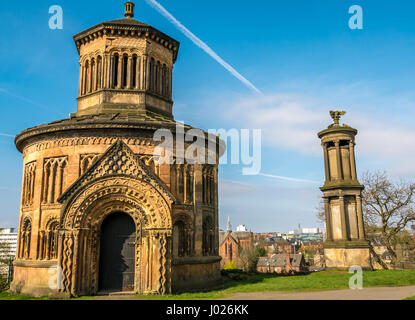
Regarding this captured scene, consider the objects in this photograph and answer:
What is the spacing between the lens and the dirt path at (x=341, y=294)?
1448cm

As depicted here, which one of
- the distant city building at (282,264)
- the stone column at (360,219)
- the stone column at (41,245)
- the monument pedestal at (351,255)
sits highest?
the stone column at (360,219)

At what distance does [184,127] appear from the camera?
66.7ft

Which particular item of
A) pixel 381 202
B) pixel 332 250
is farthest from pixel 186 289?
pixel 381 202

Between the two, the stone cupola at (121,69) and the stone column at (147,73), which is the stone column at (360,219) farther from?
the stone column at (147,73)

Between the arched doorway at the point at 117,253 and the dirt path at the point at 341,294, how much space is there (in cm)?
548

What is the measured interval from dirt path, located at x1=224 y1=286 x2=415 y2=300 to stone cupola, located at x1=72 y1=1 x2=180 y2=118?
40.5ft

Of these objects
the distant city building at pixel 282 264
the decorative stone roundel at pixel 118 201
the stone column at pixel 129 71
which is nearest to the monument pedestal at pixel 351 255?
the decorative stone roundel at pixel 118 201

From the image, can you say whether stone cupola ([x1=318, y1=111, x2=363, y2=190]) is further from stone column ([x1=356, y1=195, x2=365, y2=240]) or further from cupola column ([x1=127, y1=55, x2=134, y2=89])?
cupola column ([x1=127, y1=55, x2=134, y2=89])

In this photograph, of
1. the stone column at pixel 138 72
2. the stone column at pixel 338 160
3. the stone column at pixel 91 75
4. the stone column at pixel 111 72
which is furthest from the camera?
the stone column at pixel 338 160

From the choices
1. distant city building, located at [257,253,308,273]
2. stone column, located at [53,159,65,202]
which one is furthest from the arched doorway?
distant city building, located at [257,253,308,273]

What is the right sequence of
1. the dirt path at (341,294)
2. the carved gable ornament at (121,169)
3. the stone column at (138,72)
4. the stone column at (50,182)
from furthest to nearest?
the stone column at (138,72) < the stone column at (50,182) < the carved gable ornament at (121,169) < the dirt path at (341,294)

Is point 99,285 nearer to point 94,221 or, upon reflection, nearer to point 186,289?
point 94,221

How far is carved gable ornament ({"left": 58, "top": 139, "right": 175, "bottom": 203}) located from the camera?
17656mm

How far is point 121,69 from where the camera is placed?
23188 mm
